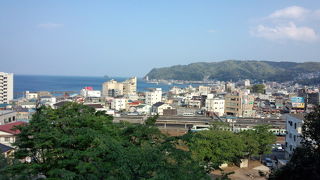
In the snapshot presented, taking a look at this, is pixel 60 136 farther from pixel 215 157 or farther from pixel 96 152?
pixel 215 157

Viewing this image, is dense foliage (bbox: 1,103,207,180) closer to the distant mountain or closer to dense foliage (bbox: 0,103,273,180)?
dense foliage (bbox: 0,103,273,180)

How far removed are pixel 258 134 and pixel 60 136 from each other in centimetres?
1336

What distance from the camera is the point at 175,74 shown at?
17638 cm

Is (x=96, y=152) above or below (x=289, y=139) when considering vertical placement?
above

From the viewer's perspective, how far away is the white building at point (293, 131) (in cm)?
1476

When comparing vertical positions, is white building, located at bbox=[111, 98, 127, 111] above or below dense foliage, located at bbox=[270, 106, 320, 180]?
below

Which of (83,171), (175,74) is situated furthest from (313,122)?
(175,74)

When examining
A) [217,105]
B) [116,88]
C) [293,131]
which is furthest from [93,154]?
[116,88]

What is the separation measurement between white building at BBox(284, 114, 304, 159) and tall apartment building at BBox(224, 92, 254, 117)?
20315mm

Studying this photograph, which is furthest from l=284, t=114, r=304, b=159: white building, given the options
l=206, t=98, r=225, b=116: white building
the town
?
l=206, t=98, r=225, b=116: white building

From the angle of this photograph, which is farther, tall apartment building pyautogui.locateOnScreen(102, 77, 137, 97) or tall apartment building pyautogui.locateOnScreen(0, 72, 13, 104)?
tall apartment building pyautogui.locateOnScreen(102, 77, 137, 97)

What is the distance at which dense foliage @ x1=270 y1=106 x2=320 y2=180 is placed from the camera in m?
5.61

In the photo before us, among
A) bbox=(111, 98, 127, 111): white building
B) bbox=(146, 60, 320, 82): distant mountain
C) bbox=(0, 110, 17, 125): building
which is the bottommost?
bbox=(111, 98, 127, 111): white building

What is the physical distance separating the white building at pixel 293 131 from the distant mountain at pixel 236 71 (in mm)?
123923
